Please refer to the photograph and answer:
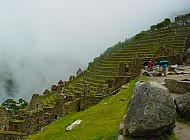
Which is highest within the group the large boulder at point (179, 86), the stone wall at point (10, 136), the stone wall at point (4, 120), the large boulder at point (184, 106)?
the large boulder at point (179, 86)

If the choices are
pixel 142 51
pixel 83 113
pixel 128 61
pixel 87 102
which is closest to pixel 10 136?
pixel 83 113

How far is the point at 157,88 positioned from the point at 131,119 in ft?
4.08

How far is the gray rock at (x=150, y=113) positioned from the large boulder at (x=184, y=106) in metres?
1.76

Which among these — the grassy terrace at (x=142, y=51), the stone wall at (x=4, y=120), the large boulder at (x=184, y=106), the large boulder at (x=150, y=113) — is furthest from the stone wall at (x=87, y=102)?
the large boulder at (x=150, y=113)

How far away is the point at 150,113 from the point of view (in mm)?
8242

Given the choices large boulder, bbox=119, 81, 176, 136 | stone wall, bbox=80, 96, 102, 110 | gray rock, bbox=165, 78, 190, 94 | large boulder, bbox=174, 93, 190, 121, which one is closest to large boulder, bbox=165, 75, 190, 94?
gray rock, bbox=165, 78, 190, 94

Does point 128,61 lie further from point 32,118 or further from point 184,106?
point 184,106

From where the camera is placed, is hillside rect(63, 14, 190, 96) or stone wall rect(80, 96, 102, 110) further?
hillside rect(63, 14, 190, 96)

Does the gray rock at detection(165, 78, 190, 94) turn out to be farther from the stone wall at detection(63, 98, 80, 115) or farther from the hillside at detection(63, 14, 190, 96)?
the hillside at detection(63, 14, 190, 96)

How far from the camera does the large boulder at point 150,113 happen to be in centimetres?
817

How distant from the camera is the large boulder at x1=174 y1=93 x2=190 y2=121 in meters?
10.2

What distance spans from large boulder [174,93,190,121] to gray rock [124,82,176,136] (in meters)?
1.76

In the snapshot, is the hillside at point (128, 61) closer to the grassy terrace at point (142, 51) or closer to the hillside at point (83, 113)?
the grassy terrace at point (142, 51)

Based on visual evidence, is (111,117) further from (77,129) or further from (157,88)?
(157,88)
